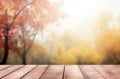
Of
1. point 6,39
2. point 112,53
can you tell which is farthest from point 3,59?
point 112,53

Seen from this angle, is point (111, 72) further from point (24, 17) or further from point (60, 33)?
point (24, 17)

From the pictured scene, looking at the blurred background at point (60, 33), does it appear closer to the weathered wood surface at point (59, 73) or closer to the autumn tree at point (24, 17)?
the autumn tree at point (24, 17)

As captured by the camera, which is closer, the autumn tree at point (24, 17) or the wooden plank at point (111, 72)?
the wooden plank at point (111, 72)

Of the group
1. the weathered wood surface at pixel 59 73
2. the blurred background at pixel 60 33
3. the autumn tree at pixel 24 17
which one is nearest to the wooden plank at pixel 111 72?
the weathered wood surface at pixel 59 73

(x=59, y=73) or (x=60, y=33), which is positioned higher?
(x=60, y=33)

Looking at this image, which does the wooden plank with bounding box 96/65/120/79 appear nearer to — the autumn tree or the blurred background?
the blurred background

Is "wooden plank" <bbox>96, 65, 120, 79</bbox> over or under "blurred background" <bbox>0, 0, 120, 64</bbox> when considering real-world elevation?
under

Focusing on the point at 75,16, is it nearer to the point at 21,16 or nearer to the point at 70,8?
the point at 70,8

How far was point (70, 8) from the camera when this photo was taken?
14.3ft

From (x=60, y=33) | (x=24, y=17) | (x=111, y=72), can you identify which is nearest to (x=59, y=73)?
(x=111, y=72)

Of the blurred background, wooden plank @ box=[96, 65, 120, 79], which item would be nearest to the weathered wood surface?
wooden plank @ box=[96, 65, 120, 79]

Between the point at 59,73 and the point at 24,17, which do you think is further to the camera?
the point at 24,17

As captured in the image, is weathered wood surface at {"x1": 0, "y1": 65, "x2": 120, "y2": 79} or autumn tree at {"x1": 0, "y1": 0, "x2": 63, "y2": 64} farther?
autumn tree at {"x1": 0, "y1": 0, "x2": 63, "y2": 64}

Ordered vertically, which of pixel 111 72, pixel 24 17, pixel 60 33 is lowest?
pixel 111 72
